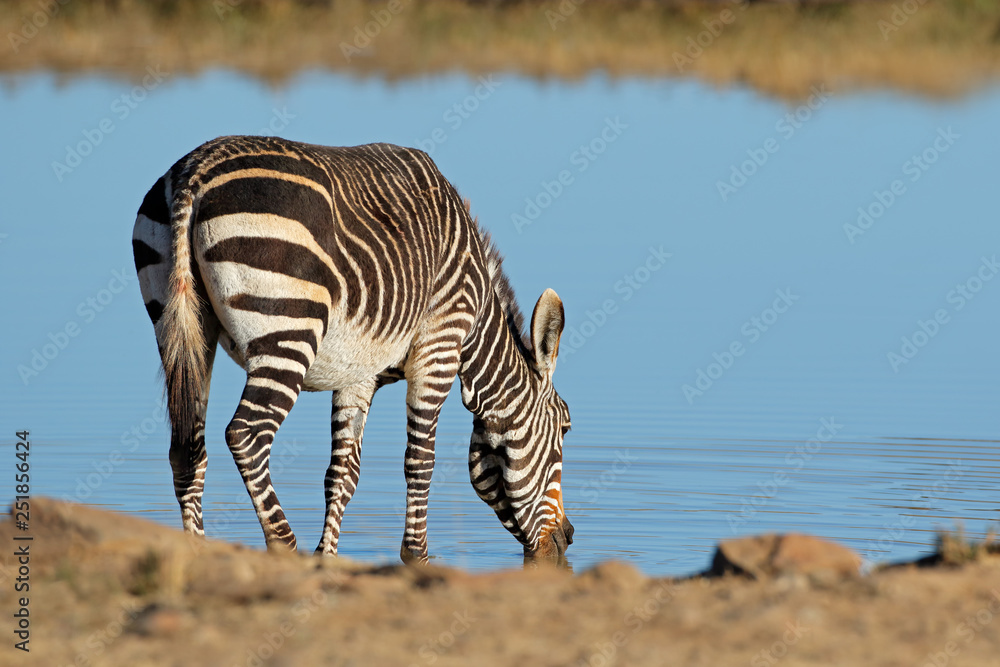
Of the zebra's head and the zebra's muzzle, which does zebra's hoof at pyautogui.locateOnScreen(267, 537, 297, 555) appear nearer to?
the zebra's head

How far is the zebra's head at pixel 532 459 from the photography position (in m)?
8.23

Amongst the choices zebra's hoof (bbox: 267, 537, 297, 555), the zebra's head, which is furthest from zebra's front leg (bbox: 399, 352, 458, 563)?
zebra's hoof (bbox: 267, 537, 297, 555)

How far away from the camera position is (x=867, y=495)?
9.22m

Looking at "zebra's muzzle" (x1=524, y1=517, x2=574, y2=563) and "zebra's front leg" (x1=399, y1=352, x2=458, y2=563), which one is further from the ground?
"zebra's front leg" (x1=399, y1=352, x2=458, y2=563)

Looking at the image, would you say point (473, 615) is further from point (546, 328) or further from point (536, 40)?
point (536, 40)

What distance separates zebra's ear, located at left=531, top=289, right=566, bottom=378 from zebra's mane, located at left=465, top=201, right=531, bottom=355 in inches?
3.9

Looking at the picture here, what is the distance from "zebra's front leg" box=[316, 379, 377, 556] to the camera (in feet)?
25.8

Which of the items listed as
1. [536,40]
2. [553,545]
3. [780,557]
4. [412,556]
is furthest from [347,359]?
[536,40]

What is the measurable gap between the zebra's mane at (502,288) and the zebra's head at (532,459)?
111mm

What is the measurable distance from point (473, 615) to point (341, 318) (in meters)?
2.66

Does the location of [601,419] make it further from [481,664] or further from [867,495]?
[481,664]

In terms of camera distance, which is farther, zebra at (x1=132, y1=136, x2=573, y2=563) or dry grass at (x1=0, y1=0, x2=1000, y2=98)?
dry grass at (x1=0, y1=0, x2=1000, y2=98)

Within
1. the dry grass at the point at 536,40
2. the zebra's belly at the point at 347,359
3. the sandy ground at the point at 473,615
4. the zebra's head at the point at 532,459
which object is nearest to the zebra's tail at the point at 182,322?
the zebra's belly at the point at 347,359

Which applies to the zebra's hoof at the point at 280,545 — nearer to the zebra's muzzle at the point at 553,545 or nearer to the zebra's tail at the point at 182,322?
the zebra's tail at the point at 182,322
